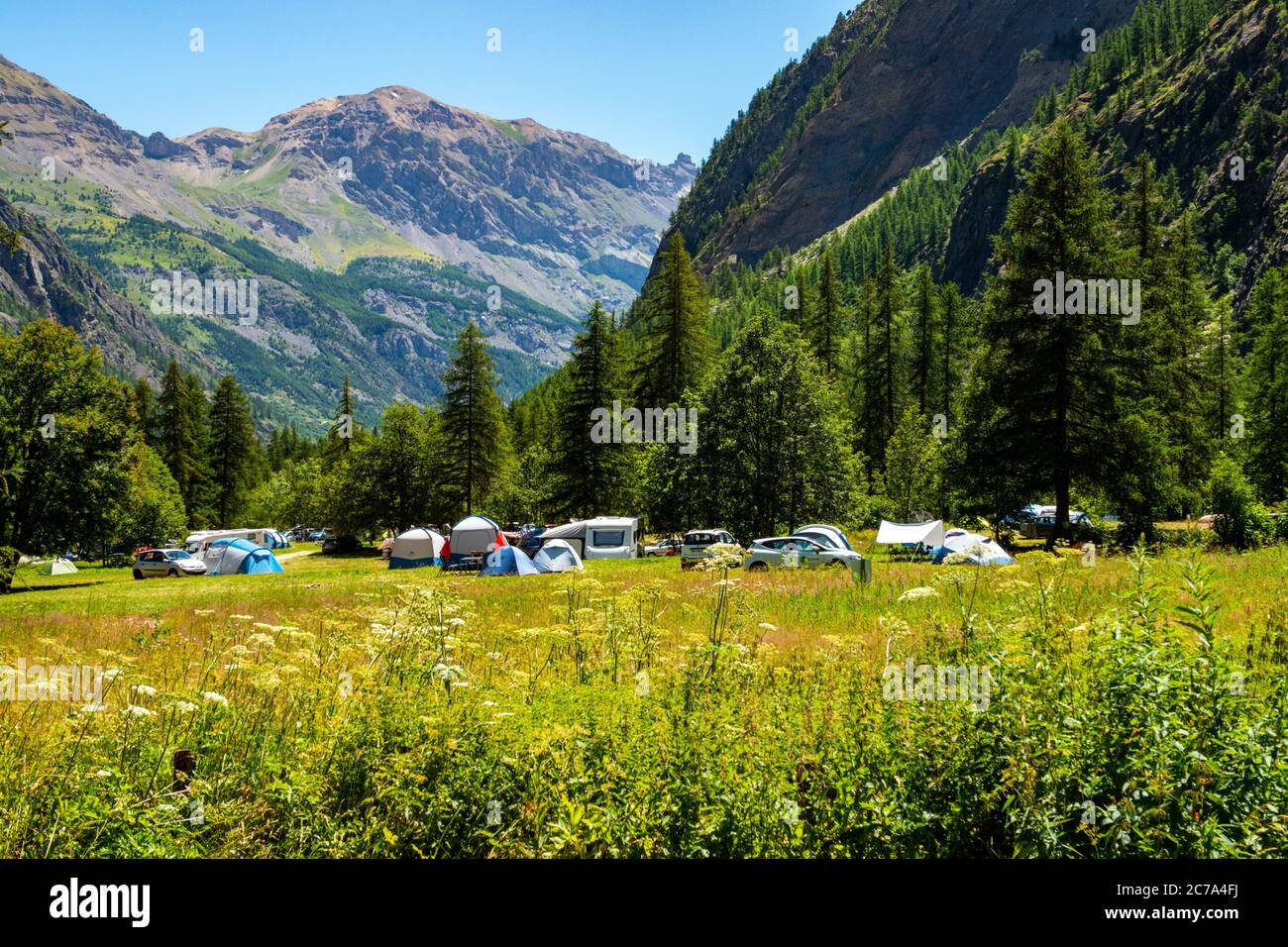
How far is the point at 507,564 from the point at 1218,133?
117 meters

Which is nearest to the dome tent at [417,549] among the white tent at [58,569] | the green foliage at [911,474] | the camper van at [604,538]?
the camper van at [604,538]

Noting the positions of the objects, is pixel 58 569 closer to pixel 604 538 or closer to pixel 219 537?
pixel 219 537

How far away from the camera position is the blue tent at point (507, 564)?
2936 cm

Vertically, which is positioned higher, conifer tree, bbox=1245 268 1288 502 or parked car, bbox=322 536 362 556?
conifer tree, bbox=1245 268 1288 502

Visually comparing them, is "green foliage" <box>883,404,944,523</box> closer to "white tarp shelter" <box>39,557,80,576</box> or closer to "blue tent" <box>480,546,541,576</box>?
"blue tent" <box>480,546,541,576</box>

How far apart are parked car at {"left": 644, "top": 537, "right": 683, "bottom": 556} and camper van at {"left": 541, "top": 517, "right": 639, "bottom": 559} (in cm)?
108

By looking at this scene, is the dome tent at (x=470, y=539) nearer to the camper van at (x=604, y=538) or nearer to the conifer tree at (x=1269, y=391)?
the camper van at (x=604, y=538)

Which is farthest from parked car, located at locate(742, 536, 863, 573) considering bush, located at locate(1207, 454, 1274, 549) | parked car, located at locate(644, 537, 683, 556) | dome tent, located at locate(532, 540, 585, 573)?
parked car, located at locate(644, 537, 683, 556)

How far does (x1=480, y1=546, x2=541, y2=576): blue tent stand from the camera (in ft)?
96.3

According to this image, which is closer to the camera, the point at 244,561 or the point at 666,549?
the point at 666,549

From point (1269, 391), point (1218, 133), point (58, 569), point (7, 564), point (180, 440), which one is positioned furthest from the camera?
point (1218, 133)

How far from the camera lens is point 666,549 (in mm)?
39500

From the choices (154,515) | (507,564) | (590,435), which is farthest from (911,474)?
(154,515)

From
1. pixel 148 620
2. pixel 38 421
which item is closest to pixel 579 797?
pixel 148 620
